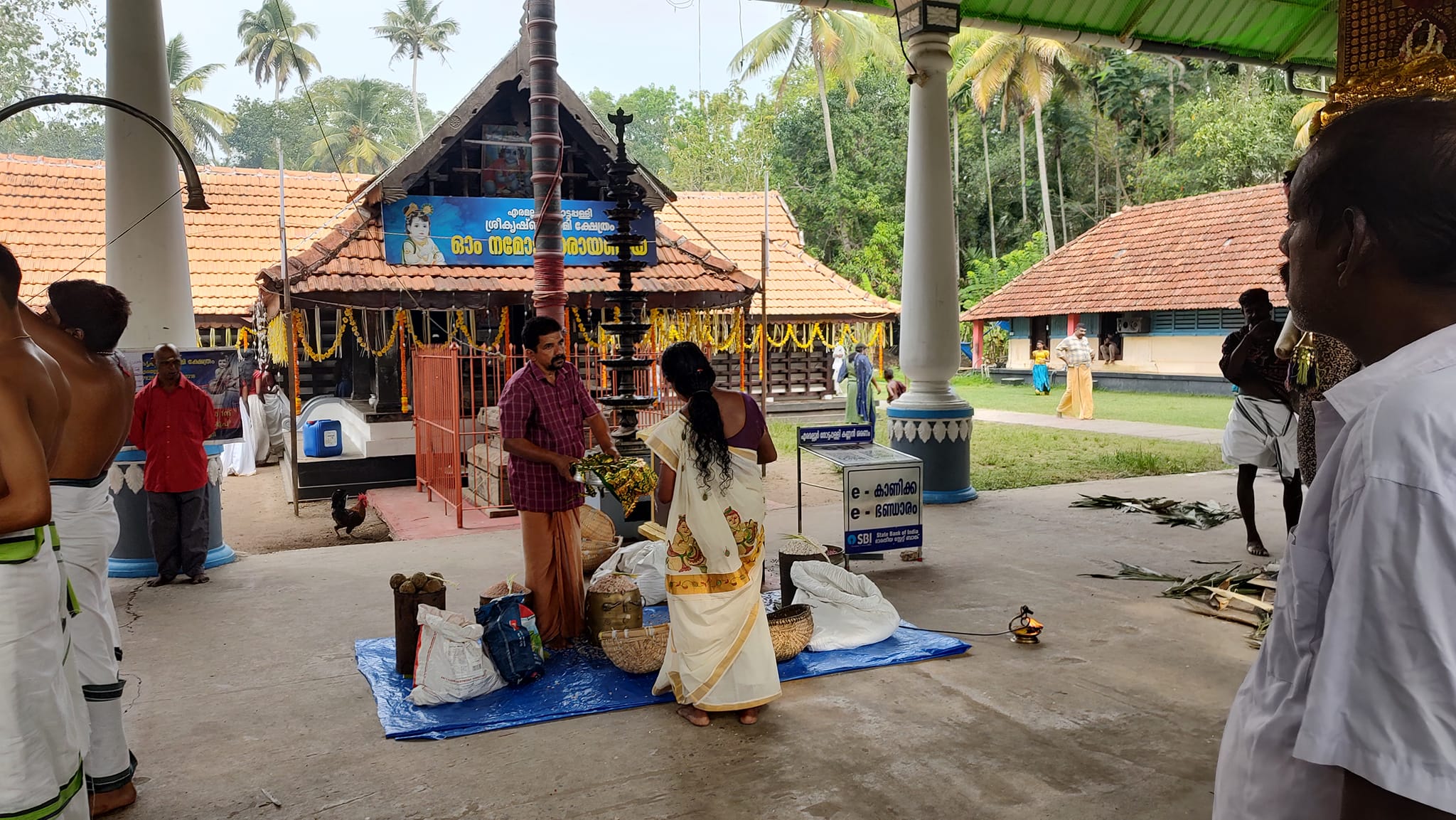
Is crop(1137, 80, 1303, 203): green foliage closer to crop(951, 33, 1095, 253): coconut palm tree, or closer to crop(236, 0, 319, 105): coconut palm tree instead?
crop(951, 33, 1095, 253): coconut palm tree

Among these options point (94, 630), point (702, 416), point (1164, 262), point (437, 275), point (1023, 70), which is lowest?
point (94, 630)

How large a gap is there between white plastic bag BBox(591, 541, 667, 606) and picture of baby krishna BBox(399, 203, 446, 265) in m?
6.56

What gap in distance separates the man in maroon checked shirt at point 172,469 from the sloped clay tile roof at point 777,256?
1157 centimetres

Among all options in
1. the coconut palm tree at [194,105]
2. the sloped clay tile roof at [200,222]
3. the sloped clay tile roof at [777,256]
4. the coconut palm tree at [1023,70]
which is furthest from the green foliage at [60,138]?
the coconut palm tree at [1023,70]

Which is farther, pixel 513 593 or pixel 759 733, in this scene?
pixel 513 593

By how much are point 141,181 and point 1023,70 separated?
27.9m

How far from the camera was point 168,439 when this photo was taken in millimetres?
6699

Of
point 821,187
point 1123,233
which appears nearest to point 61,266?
point 821,187

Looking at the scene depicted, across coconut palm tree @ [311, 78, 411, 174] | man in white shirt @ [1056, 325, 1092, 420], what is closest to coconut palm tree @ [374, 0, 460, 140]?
coconut palm tree @ [311, 78, 411, 174]

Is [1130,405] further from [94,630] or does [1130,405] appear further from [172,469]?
[94,630]

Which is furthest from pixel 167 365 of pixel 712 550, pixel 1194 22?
pixel 1194 22

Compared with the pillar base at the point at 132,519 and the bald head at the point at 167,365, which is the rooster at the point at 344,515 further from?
the bald head at the point at 167,365

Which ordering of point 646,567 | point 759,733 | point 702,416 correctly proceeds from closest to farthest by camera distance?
point 759,733, point 702,416, point 646,567

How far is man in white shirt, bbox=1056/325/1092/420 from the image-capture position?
59.5 ft
